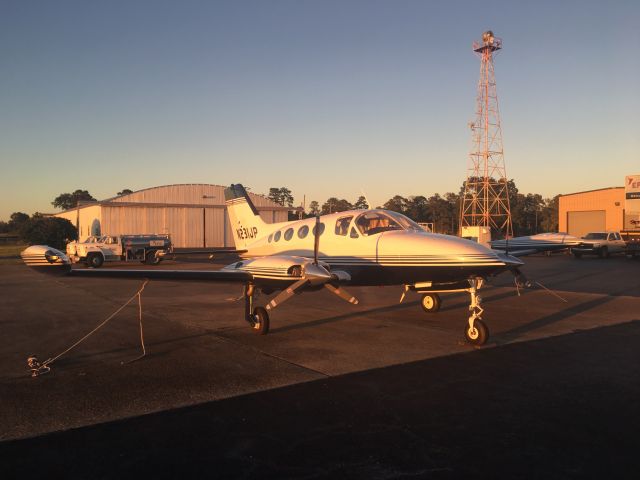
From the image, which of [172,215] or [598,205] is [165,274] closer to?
[172,215]

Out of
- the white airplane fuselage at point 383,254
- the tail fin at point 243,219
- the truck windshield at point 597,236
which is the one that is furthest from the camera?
the truck windshield at point 597,236

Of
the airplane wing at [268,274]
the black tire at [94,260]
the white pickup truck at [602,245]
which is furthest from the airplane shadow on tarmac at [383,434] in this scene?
the white pickup truck at [602,245]

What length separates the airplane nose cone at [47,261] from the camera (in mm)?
8945

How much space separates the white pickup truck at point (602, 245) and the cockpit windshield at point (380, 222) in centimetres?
3051

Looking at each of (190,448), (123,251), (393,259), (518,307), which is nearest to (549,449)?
(190,448)

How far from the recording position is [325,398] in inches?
255

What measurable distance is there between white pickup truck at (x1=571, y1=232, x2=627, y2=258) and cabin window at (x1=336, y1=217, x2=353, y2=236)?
31007 mm

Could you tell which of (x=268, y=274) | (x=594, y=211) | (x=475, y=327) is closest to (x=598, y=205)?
(x=594, y=211)

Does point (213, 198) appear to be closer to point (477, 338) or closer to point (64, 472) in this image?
point (477, 338)

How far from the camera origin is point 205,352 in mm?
9219

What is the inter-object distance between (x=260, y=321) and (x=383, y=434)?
5928mm

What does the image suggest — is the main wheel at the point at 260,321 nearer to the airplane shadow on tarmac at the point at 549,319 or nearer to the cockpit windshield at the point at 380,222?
the cockpit windshield at the point at 380,222

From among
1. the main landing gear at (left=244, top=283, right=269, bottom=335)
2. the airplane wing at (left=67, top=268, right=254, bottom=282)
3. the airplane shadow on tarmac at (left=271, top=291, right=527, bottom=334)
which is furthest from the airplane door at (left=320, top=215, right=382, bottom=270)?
the airplane wing at (left=67, top=268, right=254, bottom=282)

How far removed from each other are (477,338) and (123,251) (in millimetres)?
29425
